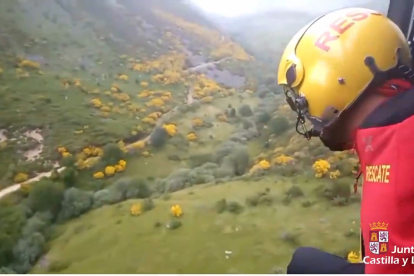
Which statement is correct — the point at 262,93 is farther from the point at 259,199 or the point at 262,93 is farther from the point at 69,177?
the point at 69,177

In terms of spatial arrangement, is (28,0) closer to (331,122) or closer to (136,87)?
(136,87)

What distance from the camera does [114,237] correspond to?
1.85 m

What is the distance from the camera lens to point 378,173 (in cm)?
100

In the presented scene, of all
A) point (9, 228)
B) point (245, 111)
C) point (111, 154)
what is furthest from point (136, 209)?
point (245, 111)

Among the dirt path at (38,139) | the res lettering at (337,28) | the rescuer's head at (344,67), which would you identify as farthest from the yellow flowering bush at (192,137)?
the res lettering at (337,28)

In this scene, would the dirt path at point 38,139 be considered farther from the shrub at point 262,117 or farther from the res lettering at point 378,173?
the res lettering at point 378,173

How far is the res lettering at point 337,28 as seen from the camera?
126cm

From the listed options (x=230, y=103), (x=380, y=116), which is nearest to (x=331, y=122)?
(x=380, y=116)

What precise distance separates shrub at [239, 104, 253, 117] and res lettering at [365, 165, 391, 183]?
3.25 ft

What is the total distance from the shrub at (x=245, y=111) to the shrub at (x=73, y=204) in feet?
2.54

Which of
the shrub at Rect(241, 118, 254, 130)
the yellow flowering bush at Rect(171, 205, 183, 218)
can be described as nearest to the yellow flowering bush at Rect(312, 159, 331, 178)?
the shrub at Rect(241, 118, 254, 130)

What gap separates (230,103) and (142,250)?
2.47ft

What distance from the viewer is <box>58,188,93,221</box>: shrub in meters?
1.87

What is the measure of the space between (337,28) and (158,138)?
0.98 metres
